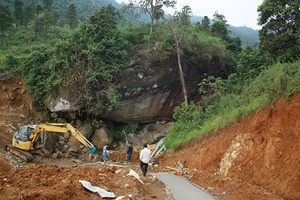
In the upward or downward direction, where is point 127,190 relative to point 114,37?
downward

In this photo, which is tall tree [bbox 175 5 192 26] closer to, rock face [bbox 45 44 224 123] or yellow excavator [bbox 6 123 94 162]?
rock face [bbox 45 44 224 123]

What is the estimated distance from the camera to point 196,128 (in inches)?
651

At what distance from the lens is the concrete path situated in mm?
8413

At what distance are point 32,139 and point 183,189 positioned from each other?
13.9 metres

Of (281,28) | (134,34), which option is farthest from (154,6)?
(281,28)

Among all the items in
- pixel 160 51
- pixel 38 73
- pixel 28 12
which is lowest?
pixel 38 73

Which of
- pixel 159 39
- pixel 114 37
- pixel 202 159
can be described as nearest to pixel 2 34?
pixel 114 37

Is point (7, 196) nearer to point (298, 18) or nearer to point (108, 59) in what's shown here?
point (298, 18)

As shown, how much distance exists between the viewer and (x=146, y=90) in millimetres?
24609

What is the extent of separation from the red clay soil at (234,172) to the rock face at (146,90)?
12.0m

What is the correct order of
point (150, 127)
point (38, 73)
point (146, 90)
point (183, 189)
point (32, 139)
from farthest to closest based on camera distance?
point (38, 73), point (150, 127), point (146, 90), point (32, 139), point (183, 189)

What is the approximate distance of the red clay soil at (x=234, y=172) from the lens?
24.5ft

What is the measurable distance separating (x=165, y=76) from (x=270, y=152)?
16761 millimetres

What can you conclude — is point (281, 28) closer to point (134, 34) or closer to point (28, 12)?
point (134, 34)
